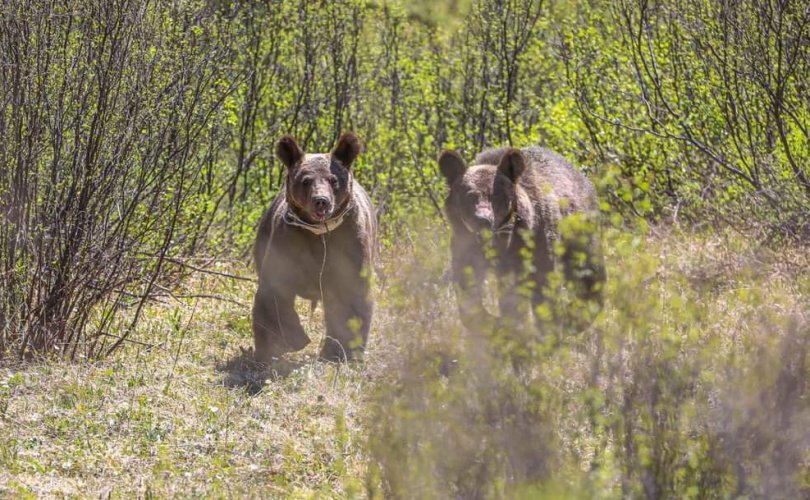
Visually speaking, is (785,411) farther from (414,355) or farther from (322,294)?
(322,294)

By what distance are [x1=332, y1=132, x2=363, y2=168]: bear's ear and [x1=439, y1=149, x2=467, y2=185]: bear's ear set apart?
64 centimetres

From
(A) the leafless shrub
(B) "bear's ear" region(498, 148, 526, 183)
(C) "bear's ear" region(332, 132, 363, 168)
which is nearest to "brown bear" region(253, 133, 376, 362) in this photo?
(C) "bear's ear" region(332, 132, 363, 168)

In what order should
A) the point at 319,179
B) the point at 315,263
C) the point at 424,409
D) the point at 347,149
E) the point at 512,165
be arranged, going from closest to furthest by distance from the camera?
the point at 424,409 < the point at 319,179 < the point at 315,263 < the point at 347,149 < the point at 512,165

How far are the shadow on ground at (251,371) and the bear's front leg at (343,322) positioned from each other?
24 cm

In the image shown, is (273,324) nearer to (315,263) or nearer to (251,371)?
(251,371)

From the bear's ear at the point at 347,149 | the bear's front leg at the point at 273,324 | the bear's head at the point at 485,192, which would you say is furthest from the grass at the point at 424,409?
the bear's ear at the point at 347,149

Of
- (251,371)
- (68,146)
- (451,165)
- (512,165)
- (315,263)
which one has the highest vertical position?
(512,165)

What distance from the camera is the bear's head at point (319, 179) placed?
7473 millimetres

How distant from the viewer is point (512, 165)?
804cm

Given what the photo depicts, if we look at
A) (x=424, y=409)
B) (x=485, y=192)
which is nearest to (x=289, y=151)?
(x=485, y=192)

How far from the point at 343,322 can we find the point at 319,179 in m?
1.00

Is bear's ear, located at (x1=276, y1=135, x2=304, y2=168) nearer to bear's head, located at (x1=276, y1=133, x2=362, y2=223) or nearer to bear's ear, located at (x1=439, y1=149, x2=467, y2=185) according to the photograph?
bear's head, located at (x1=276, y1=133, x2=362, y2=223)

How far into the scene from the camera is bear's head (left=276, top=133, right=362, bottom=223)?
24.5 ft

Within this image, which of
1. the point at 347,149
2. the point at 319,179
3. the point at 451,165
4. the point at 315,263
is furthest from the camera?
Answer: the point at 451,165
